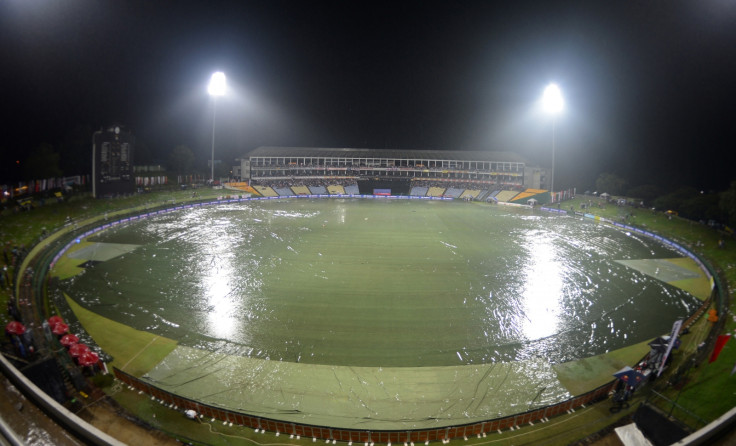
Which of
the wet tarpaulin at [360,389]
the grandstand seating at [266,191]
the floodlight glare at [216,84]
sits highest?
the floodlight glare at [216,84]

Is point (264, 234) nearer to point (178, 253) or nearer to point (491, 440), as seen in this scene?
point (178, 253)

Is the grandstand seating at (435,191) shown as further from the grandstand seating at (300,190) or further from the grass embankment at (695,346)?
the grass embankment at (695,346)

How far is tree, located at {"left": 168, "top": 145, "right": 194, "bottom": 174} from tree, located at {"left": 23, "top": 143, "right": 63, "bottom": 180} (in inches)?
715

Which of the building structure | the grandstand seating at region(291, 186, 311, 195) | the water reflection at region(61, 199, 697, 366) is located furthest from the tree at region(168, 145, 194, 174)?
the water reflection at region(61, 199, 697, 366)

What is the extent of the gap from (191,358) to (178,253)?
Answer: 548 inches

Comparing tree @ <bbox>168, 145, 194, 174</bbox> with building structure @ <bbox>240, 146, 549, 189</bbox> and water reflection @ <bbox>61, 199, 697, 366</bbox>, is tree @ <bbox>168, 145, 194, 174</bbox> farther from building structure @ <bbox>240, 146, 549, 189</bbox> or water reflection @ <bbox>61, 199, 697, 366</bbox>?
water reflection @ <bbox>61, 199, 697, 366</bbox>

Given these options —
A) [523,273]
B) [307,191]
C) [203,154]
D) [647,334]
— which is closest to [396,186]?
[307,191]

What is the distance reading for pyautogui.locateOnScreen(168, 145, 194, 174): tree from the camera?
190 feet

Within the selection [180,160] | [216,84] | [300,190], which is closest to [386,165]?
[300,190]

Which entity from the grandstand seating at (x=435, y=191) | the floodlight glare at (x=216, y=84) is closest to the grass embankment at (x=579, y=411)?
the floodlight glare at (x=216, y=84)

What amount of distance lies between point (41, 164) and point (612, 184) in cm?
6518

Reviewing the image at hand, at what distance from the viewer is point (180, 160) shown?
5803cm

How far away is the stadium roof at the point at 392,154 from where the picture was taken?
64.8 m

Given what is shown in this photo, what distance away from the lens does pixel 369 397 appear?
1091 centimetres
